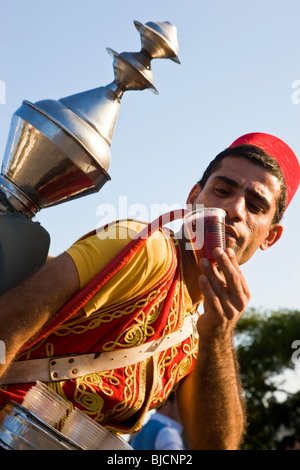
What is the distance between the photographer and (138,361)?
2879 mm

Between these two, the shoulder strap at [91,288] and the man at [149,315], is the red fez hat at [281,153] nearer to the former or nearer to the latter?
the man at [149,315]

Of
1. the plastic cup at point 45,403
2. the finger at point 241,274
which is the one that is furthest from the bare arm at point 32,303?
the finger at point 241,274

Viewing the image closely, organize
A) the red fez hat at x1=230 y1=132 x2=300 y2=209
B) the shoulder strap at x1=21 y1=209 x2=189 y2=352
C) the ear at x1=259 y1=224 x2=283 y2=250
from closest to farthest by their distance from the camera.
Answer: the shoulder strap at x1=21 y1=209 x2=189 y2=352
the red fez hat at x1=230 y1=132 x2=300 y2=209
the ear at x1=259 y1=224 x2=283 y2=250

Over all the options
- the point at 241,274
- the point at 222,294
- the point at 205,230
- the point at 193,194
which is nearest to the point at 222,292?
the point at 222,294

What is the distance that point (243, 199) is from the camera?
3254mm

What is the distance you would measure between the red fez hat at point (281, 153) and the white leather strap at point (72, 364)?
1325 millimetres

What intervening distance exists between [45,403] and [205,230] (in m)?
0.94

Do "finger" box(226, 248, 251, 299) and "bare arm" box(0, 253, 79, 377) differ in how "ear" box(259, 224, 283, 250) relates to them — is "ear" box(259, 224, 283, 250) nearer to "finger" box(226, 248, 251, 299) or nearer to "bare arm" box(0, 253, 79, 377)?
"finger" box(226, 248, 251, 299)

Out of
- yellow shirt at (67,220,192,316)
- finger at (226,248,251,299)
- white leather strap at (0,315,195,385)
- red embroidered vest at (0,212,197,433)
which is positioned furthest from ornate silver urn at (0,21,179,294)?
finger at (226,248,251,299)

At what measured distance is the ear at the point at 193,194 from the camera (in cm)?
371

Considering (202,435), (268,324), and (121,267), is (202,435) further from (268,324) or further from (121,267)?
(268,324)

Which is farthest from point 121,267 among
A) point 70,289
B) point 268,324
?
point 268,324

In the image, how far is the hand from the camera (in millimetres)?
2662
